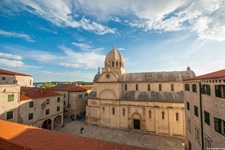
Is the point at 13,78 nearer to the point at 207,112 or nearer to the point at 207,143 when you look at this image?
the point at 207,112

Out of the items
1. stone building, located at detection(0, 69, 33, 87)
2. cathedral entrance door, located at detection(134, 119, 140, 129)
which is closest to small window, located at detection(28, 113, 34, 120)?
stone building, located at detection(0, 69, 33, 87)

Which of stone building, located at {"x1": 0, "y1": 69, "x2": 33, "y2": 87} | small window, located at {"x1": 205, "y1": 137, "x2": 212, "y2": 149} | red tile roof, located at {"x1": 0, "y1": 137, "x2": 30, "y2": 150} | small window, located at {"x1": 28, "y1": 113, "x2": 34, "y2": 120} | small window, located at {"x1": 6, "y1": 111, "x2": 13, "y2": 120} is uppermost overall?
stone building, located at {"x1": 0, "y1": 69, "x2": 33, "y2": 87}

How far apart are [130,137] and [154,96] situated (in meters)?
10.5

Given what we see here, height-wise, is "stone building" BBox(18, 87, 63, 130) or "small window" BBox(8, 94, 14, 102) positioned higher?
"small window" BBox(8, 94, 14, 102)

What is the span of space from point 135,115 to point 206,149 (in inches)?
561

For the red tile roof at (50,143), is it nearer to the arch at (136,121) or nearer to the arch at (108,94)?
the arch at (136,121)

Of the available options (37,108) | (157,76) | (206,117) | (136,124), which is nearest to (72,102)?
(37,108)

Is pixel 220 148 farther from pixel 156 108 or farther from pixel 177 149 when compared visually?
pixel 156 108

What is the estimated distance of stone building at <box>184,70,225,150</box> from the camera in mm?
8086

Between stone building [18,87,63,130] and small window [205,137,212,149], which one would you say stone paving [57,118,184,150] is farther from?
small window [205,137,212,149]

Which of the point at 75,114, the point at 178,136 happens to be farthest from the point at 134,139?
the point at 75,114

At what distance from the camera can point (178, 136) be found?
66.5 feet

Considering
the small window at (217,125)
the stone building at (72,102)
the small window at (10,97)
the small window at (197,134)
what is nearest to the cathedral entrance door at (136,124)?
the small window at (197,134)

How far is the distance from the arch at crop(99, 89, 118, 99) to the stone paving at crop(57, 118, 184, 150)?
7.67m
